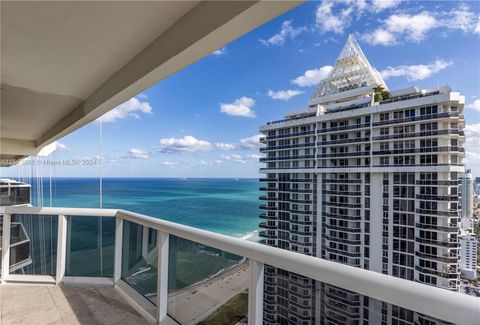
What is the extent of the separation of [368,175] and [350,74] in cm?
644

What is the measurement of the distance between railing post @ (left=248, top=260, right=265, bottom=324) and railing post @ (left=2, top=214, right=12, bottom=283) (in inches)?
123

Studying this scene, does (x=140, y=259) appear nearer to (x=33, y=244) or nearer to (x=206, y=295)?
(x=206, y=295)

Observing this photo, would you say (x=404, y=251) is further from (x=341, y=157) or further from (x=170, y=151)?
(x=170, y=151)

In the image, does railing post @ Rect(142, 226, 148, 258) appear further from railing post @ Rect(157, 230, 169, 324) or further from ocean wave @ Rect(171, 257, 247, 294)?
ocean wave @ Rect(171, 257, 247, 294)

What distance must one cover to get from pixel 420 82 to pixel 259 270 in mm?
18963

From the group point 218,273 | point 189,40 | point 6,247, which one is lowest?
point 6,247

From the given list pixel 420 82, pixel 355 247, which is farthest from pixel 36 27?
Answer: pixel 420 82

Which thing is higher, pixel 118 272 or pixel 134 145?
pixel 134 145

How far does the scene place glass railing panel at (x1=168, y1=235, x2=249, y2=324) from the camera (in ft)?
4.66

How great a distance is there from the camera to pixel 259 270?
51.3 inches

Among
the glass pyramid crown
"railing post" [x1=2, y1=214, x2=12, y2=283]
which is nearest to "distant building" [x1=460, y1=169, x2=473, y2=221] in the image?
"railing post" [x1=2, y1=214, x2=12, y2=283]

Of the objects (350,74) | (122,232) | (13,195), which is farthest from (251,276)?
(350,74)

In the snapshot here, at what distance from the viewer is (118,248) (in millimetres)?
2748

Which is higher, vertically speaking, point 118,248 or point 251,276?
point 251,276
